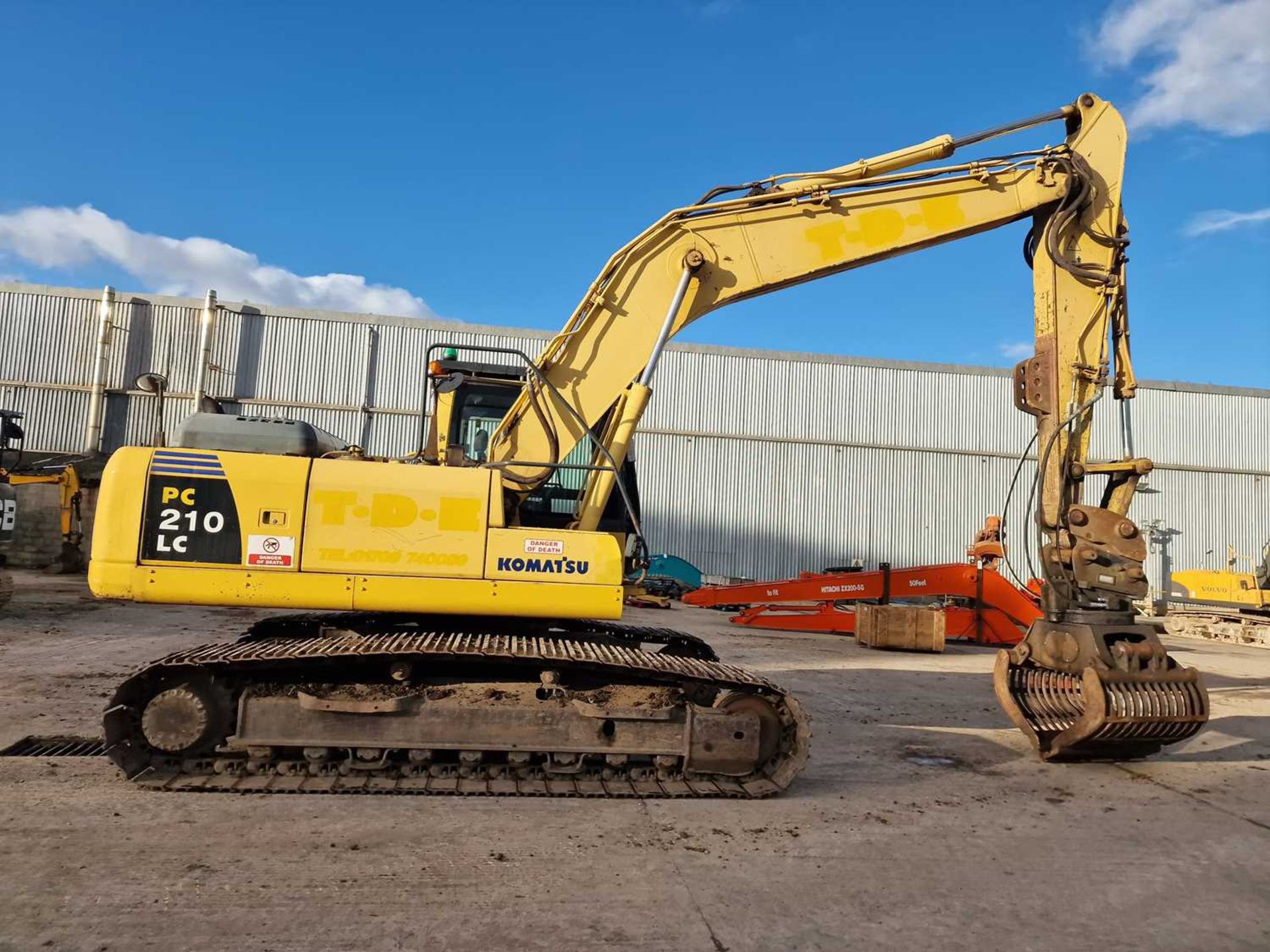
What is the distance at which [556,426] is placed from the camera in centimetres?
586

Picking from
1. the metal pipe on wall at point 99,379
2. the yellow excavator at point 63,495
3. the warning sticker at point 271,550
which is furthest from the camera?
the metal pipe on wall at point 99,379

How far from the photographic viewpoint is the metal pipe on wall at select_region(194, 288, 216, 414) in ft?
86.0

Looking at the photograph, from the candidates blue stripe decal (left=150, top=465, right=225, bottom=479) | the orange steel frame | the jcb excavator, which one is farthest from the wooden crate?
blue stripe decal (left=150, top=465, right=225, bottom=479)

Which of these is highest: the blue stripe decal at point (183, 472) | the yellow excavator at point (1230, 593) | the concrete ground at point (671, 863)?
the blue stripe decal at point (183, 472)

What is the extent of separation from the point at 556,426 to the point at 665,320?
1.10 metres

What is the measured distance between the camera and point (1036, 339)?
264 inches

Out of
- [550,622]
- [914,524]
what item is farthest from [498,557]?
[914,524]

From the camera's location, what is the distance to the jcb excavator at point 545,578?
500cm

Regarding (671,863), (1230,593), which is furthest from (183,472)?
(1230,593)

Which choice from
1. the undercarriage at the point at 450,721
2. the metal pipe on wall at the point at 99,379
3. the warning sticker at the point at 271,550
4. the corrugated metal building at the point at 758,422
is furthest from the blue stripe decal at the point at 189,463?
the metal pipe on wall at the point at 99,379

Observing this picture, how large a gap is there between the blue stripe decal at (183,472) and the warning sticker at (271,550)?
45 centimetres

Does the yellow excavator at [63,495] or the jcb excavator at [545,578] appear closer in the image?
the jcb excavator at [545,578]

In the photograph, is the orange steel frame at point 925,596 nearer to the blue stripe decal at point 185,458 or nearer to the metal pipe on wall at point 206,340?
the blue stripe decal at point 185,458

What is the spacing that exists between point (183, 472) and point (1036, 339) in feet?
20.8
